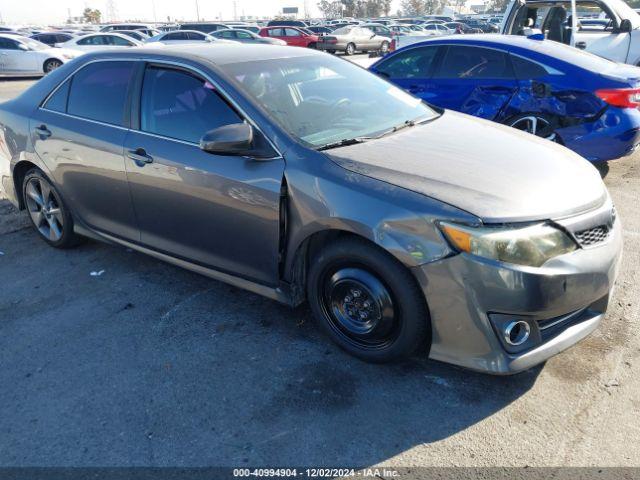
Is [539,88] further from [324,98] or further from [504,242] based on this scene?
[504,242]

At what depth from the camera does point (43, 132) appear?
418 centimetres

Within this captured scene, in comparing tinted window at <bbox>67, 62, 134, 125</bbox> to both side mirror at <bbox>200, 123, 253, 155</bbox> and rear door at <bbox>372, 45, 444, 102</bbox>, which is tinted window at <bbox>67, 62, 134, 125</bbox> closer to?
side mirror at <bbox>200, 123, 253, 155</bbox>

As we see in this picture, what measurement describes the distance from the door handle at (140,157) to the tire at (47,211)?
1133 mm

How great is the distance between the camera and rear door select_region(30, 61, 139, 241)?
12.2ft

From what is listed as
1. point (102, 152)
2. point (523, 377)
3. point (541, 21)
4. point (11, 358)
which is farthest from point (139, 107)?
point (541, 21)

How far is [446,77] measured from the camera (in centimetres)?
636

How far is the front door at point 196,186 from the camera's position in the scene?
9.93 feet

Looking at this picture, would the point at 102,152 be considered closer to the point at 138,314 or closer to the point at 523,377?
the point at 138,314

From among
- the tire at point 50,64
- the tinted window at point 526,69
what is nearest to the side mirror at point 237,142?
the tinted window at point 526,69

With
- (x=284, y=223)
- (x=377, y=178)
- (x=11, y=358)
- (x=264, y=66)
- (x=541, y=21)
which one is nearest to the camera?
(x=377, y=178)

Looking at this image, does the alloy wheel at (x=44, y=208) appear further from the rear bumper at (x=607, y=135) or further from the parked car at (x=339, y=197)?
the rear bumper at (x=607, y=135)

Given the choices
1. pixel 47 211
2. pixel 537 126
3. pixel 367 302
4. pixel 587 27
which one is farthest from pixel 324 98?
pixel 587 27

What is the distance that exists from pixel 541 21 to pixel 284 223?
8203 mm

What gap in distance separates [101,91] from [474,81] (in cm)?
405
